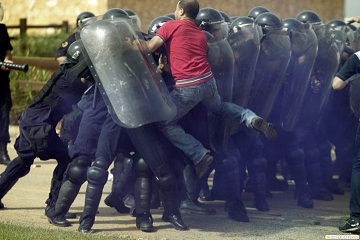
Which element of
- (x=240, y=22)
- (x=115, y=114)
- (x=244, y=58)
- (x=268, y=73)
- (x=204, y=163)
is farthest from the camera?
(x=240, y=22)

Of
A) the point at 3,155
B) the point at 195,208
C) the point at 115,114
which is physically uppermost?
the point at 115,114

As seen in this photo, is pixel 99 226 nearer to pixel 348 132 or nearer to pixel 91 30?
pixel 91 30

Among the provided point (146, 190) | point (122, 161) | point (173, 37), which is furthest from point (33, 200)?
point (173, 37)

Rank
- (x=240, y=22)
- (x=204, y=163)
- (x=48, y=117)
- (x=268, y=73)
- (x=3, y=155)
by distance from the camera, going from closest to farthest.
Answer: (x=204, y=163), (x=48, y=117), (x=268, y=73), (x=240, y=22), (x=3, y=155)

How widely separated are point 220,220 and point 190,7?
2046mm

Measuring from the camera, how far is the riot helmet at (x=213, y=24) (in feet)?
33.6

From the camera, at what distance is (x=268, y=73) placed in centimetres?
1068

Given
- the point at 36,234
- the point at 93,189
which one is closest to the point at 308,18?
the point at 93,189

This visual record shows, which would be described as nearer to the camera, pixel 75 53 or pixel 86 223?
pixel 86 223

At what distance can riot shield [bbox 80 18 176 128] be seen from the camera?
→ 915 cm

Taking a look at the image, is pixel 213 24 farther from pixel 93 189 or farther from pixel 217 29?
pixel 93 189

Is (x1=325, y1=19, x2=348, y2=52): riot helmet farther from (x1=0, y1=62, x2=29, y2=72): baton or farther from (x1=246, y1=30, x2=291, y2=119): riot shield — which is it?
(x1=0, y1=62, x2=29, y2=72): baton

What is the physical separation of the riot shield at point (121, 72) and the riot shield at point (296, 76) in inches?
84.5

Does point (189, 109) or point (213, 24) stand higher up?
point (213, 24)
